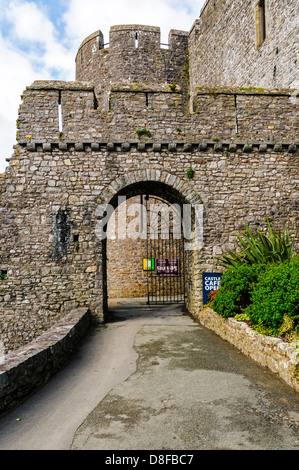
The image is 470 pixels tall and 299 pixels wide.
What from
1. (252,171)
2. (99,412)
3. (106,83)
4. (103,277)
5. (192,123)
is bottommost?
(99,412)

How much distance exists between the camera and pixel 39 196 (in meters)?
8.56

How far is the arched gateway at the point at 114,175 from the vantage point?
8.45m

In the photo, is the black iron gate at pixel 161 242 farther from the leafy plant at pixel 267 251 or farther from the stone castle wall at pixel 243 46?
the leafy plant at pixel 267 251

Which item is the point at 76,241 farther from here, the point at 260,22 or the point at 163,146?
the point at 260,22

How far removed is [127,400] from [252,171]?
22.4 feet

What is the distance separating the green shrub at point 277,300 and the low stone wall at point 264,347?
23cm

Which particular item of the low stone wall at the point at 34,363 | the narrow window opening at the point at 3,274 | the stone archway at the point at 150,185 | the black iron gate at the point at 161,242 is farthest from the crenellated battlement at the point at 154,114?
the black iron gate at the point at 161,242

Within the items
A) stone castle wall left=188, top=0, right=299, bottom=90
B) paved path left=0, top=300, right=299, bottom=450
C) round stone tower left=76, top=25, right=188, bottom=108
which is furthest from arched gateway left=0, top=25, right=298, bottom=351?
round stone tower left=76, top=25, right=188, bottom=108

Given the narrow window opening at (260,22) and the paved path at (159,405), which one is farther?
the narrow window opening at (260,22)

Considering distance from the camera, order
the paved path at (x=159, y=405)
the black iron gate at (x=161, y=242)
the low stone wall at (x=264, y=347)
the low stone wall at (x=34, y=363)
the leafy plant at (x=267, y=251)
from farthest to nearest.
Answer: the black iron gate at (x=161, y=242) < the leafy plant at (x=267, y=251) < the low stone wall at (x=264, y=347) < the low stone wall at (x=34, y=363) < the paved path at (x=159, y=405)

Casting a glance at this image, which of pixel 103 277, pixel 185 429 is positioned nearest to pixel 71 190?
pixel 103 277

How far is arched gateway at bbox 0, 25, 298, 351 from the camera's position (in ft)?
27.7

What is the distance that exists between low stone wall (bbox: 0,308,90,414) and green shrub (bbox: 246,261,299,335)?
3165 mm
